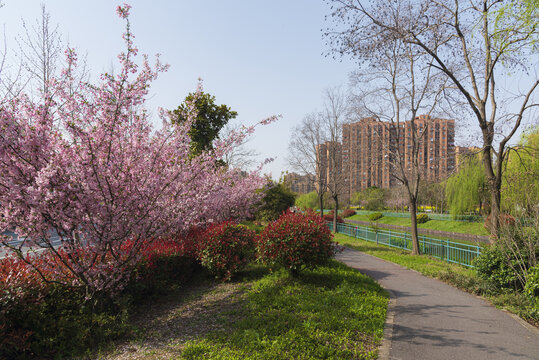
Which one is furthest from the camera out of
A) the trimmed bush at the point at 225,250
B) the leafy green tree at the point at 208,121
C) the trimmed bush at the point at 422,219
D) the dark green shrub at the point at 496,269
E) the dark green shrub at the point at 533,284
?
the trimmed bush at the point at 422,219

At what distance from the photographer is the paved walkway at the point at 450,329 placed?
4.32 m

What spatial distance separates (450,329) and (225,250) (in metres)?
5.30

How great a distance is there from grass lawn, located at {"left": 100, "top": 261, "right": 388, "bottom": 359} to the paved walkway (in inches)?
13.5

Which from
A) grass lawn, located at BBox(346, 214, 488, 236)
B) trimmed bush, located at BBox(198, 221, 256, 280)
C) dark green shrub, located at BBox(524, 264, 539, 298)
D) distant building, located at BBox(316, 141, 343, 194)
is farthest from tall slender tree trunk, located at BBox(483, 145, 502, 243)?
grass lawn, located at BBox(346, 214, 488, 236)

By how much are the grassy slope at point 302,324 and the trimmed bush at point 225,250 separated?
89 centimetres

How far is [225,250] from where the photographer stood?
8078 mm

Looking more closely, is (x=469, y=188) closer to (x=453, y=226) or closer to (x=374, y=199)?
(x=453, y=226)

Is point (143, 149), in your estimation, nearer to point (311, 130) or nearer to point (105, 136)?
point (105, 136)

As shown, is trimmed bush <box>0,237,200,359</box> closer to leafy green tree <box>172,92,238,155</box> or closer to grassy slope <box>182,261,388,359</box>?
grassy slope <box>182,261,388,359</box>

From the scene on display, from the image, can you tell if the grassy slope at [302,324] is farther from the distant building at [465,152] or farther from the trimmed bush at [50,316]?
the distant building at [465,152]

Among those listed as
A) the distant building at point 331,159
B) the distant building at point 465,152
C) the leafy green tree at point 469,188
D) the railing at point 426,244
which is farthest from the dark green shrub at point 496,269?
the leafy green tree at point 469,188

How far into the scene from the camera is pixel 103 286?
5.24m

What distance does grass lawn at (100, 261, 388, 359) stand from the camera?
169 inches

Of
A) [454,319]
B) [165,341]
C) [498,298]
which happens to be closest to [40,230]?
[165,341]
